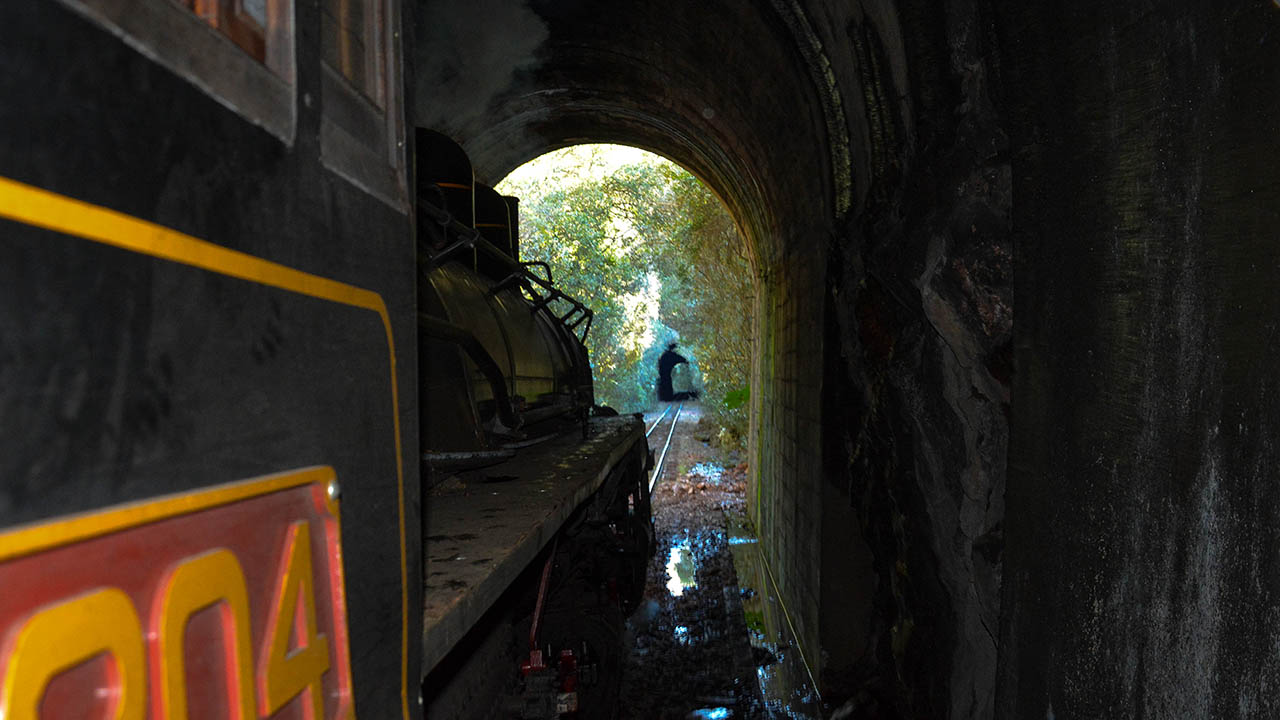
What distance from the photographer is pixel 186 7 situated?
95 cm

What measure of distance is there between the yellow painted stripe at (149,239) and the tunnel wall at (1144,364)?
5.65 ft

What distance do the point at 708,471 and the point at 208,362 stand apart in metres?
17.4

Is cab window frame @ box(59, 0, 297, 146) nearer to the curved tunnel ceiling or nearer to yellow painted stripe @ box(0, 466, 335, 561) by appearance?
yellow painted stripe @ box(0, 466, 335, 561)

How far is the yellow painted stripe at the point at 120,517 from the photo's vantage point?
658 millimetres

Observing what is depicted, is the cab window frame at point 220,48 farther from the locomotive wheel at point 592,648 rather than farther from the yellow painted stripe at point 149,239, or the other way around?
the locomotive wheel at point 592,648

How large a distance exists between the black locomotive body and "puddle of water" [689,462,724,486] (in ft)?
49.6

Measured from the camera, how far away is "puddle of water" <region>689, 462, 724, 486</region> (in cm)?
1691

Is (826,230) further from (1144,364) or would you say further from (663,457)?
(663,457)

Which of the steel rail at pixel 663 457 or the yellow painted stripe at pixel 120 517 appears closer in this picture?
the yellow painted stripe at pixel 120 517

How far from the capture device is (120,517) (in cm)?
77

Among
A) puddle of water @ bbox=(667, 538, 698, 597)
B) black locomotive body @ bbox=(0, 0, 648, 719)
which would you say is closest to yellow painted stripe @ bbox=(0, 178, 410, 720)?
black locomotive body @ bbox=(0, 0, 648, 719)

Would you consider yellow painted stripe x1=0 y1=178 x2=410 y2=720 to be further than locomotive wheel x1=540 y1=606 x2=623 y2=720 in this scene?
No

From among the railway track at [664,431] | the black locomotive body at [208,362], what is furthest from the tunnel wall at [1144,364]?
the railway track at [664,431]


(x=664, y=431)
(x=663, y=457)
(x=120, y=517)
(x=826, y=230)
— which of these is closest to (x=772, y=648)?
(x=826, y=230)
